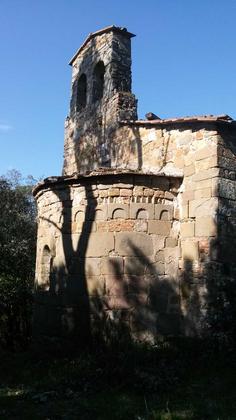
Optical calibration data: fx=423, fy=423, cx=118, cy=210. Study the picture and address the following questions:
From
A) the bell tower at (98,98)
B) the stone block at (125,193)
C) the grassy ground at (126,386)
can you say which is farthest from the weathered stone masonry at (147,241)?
the bell tower at (98,98)

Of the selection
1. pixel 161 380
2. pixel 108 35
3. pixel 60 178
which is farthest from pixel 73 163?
pixel 161 380

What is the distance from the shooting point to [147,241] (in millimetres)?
7578

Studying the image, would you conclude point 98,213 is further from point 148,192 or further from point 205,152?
point 205,152

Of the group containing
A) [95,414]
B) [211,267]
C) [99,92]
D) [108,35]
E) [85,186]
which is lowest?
[95,414]

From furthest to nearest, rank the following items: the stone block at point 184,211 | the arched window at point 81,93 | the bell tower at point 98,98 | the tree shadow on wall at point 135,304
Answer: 1. the arched window at point 81,93
2. the bell tower at point 98,98
3. the stone block at point 184,211
4. the tree shadow on wall at point 135,304

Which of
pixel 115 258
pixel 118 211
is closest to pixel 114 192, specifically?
pixel 118 211

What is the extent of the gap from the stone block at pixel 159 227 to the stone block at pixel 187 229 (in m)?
0.25

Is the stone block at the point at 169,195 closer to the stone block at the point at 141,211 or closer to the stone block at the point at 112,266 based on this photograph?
the stone block at the point at 141,211

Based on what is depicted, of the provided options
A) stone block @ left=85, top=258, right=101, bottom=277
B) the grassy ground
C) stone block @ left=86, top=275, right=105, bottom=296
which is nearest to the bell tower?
stone block @ left=85, top=258, right=101, bottom=277

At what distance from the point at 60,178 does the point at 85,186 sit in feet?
1.86

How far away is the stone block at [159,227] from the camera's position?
7659mm

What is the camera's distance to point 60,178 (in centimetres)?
809

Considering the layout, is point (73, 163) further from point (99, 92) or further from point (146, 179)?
point (146, 179)

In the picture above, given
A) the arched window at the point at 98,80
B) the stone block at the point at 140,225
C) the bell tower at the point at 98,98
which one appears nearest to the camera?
the stone block at the point at 140,225
